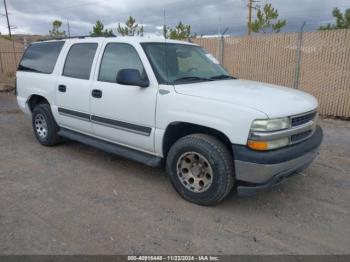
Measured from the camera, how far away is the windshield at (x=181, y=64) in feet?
12.9

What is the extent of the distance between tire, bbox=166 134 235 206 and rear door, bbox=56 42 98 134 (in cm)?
172

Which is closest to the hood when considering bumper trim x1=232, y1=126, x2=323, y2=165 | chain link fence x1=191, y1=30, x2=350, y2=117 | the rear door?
bumper trim x1=232, y1=126, x2=323, y2=165

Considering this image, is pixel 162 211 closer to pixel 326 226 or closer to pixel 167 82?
pixel 167 82

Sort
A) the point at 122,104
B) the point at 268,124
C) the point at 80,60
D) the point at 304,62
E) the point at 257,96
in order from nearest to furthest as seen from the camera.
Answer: the point at 268,124, the point at 257,96, the point at 122,104, the point at 80,60, the point at 304,62

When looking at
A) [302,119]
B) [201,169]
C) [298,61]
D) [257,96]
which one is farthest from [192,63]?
[298,61]

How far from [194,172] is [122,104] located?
4.31 ft

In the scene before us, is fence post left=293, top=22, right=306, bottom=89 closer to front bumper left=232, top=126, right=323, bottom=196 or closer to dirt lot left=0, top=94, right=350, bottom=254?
dirt lot left=0, top=94, right=350, bottom=254

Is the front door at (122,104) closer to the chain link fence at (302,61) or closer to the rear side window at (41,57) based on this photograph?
the rear side window at (41,57)

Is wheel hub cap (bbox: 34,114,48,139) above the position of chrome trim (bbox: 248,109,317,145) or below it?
below

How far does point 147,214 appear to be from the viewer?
3.51 m

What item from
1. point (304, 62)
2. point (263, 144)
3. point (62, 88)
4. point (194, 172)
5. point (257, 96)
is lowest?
point (194, 172)

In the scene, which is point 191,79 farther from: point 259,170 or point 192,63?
point 259,170

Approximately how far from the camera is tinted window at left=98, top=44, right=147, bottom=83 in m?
4.12

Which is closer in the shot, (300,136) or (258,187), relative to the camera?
(258,187)
